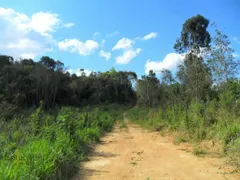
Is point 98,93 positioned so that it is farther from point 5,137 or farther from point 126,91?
point 5,137

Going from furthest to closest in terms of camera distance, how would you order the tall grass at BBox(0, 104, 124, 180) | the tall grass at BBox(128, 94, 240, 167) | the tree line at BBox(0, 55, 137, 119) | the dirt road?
the tree line at BBox(0, 55, 137, 119) < the tall grass at BBox(128, 94, 240, 167) < the dirt road < the tall grass at BBox(0, 104, 124, 180)

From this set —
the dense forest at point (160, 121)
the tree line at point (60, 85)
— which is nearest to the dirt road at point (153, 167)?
the dense forest at point (160, 121)

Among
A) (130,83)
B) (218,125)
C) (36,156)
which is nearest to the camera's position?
(36,156)

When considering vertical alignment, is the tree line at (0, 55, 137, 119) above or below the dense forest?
above

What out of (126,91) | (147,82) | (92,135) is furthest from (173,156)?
(126,91)

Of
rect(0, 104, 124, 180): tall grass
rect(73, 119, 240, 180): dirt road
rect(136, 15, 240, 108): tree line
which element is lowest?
rect(73, 119, 240, 180): dirt road

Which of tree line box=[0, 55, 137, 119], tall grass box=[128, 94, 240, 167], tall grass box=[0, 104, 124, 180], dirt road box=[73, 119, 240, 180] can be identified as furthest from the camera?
tree line box=[0, 55, 137, 119]

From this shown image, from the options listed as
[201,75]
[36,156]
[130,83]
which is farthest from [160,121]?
[130,83]

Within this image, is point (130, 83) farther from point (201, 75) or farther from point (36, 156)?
point (36, 156)

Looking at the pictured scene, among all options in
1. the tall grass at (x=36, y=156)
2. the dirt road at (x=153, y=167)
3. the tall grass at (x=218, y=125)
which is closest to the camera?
the tall grass at (x=36, y=156)

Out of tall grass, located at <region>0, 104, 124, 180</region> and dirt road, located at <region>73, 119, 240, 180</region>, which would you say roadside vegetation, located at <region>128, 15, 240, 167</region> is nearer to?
dirt road, located at <region>73, 119, 240, 180</region>

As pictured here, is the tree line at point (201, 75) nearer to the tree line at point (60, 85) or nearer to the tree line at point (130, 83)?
the tree line at point (130, 83)

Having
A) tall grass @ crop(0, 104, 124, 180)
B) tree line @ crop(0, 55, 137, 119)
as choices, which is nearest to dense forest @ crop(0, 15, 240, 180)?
tall grass @ crop(0, 104, 124, 180)

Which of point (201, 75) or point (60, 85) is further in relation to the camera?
point (60, 85)
